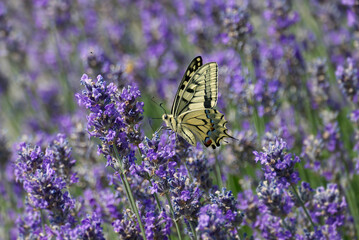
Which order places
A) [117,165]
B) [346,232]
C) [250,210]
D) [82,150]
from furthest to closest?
[82,150]
[346,232]
[250,210]
[117,165]

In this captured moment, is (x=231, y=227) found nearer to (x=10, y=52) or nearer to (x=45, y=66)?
(x=10, y=52)

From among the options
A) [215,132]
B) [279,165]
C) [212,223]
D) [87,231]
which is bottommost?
[212,223]

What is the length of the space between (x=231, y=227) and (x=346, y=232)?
1364mm

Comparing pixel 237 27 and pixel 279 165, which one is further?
pixel 237 27

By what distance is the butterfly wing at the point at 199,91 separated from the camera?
339 centimetres

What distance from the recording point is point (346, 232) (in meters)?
3.66

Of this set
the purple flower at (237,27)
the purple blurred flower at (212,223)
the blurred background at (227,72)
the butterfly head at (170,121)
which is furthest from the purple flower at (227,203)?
the purple flower at (237,27)

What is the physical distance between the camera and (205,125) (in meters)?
3.57

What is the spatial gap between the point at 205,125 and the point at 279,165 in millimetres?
916

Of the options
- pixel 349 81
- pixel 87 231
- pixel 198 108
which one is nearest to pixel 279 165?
pixel 198 108

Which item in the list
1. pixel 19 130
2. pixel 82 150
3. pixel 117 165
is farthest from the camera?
pixel 19 130

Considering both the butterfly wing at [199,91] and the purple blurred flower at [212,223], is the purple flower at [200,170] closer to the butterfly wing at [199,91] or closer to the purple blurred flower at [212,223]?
the butterfly wing at [199,91]

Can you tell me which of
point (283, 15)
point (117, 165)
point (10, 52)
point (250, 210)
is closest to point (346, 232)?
point (250, 210)

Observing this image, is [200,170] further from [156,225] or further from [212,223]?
[212,223]
